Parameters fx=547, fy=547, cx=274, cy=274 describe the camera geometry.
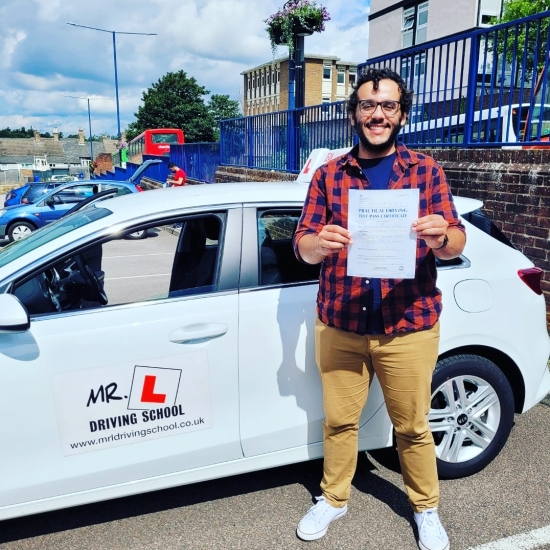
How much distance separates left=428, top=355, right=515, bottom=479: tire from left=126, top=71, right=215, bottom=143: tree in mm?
60439

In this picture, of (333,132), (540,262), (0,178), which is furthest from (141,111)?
(540,262)

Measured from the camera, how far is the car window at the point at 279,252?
260cm

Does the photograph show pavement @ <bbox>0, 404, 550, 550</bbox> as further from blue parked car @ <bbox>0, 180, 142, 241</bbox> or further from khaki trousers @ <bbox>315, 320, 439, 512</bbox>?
blue parked car @ <bbox>0, 180, 142, 241</bbox>

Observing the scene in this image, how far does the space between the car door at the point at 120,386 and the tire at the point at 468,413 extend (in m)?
1.09

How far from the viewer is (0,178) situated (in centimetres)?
5628

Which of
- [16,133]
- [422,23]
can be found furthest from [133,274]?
[16,133]

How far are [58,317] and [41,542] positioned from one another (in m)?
1.09

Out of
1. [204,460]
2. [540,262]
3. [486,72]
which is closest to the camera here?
[204,460]

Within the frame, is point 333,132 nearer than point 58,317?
No

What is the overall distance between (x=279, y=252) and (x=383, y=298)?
2.19 ft

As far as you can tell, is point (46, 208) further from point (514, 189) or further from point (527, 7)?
point (527, 7)

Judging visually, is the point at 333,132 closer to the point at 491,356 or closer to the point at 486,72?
the point at 486,72

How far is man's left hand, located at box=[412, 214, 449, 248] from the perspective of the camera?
1938 millimetres

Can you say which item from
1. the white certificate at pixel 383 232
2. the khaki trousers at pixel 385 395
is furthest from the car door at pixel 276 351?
the white certificate at pixel 383 232
